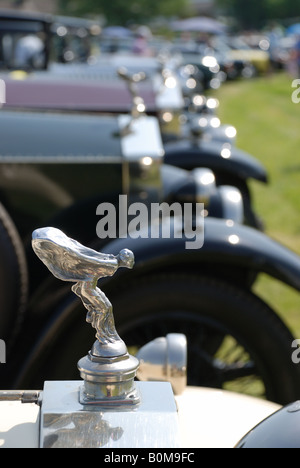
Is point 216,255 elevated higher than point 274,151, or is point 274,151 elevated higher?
point 274,151

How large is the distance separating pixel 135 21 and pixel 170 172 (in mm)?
35681

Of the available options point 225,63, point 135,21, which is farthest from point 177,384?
point 135,21

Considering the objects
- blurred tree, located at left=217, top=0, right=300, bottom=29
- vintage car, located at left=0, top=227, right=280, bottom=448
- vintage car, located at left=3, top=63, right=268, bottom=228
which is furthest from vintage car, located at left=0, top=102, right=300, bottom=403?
blurred tree, located at left=217, top=0, right=300, bottom=29

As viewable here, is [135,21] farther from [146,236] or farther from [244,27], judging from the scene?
[146,236]

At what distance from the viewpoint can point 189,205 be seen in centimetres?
346

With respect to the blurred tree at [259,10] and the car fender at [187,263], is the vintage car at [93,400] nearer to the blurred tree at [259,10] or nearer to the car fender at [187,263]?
the car fender at [187,263]

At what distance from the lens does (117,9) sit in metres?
36.8

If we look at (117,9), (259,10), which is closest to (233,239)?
(117,9)

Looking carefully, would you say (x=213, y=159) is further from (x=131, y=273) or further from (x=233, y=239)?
(x=131, y=273)

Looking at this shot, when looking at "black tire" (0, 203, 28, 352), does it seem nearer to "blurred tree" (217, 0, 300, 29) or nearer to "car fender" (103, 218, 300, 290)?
"car fender" (103, 218, 300, 290)

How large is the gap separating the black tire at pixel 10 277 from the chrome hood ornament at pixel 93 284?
1.28 meters

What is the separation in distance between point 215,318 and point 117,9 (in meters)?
36.3

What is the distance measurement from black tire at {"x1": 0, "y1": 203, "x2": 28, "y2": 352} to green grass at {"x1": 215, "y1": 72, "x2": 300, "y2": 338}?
1377 millimetres

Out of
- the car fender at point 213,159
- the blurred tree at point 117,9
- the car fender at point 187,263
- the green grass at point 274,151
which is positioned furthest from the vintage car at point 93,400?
the blurred tree at point 117,9
